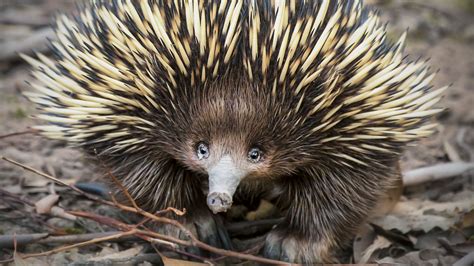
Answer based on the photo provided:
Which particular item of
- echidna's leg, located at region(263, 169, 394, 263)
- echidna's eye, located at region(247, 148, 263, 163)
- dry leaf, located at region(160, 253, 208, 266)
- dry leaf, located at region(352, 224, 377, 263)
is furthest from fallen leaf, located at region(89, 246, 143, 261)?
dry leaf, located at region(352, 224, 377, 263)

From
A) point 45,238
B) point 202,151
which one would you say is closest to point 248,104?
point 202,151

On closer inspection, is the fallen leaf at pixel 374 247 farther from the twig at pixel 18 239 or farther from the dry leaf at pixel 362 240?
the twig at pixel 18 239

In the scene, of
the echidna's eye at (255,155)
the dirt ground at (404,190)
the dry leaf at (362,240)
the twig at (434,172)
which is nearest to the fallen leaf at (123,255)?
the dirt ground at (404,190)

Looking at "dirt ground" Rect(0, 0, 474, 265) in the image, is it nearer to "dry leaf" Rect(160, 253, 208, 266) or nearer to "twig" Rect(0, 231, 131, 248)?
"twig" Rect(0, 231, 131, 248)

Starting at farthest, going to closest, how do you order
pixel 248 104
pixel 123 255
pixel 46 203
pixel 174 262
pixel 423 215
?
pixel 423 215, pixel 46 203, pixel 123 255, pixel 174 262, pixel 248 104

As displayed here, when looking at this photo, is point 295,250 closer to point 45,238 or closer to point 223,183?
point 223,183

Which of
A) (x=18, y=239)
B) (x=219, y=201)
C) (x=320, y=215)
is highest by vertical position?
(x=320, y=215)

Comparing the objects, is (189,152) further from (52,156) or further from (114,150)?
(52,156)
